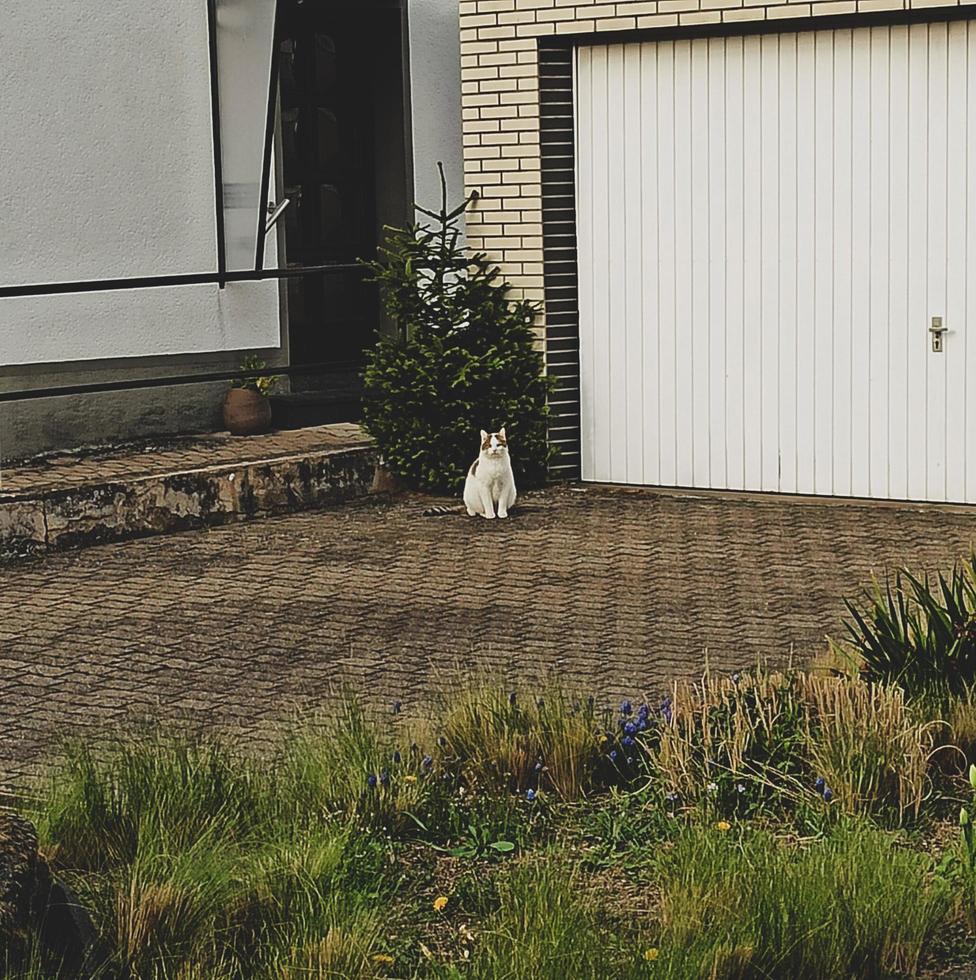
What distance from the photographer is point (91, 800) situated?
518cm

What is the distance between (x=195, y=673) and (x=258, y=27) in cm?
596

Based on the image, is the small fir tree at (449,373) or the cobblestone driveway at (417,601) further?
the small fir tree at (449,373)

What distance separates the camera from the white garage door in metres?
11.4

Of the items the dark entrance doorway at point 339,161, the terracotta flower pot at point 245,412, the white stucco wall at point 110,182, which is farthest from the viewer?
the dark entrance doorway at point 339,161

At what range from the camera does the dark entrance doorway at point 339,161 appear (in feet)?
48.1

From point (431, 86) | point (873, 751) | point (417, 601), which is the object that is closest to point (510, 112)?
point (431, 86)

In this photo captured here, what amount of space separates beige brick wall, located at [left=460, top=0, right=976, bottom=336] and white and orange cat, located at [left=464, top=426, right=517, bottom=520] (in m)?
1.61

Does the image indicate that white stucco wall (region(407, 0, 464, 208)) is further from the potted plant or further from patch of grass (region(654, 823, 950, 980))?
patch of grass (region(654, 823, 950, 980))

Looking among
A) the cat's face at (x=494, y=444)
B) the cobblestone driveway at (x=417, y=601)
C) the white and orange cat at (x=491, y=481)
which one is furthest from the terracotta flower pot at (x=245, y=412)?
→ the cat's face at (x=494, y=444)

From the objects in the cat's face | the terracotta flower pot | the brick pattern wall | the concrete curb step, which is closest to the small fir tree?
the brick pattern wall

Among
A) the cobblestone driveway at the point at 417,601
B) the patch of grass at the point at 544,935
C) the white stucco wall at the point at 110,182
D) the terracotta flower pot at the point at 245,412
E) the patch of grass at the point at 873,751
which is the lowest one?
→ the cobblestone driveway at the point at 417,601

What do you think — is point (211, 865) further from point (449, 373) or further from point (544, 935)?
point (449, 373)

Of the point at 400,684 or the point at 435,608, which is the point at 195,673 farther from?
the point at 435,608

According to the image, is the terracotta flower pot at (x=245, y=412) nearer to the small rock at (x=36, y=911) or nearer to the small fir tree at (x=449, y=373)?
the small fir tree at (x=449, y=373)
